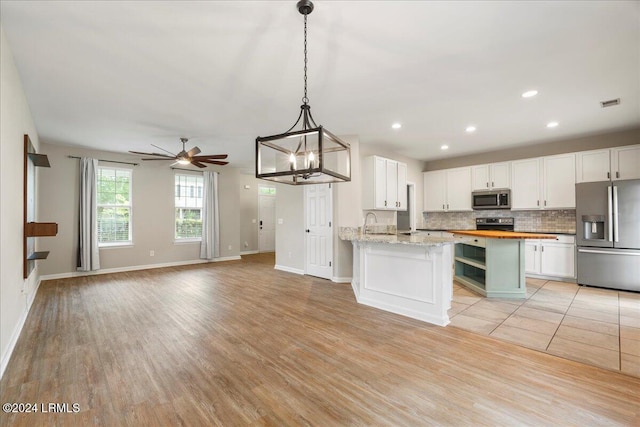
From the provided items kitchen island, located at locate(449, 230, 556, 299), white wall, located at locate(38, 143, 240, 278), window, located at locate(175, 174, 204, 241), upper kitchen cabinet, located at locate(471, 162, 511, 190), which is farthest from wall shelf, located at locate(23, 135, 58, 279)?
upper kitchen cabinet, located at locate(471, 162, 511, 190)

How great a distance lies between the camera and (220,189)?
790 cm

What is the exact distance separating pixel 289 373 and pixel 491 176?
236 inches

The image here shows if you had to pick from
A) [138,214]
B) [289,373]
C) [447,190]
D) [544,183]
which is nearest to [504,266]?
[544,183]

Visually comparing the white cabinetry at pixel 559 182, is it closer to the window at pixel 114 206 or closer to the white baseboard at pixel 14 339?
the white baseboard at pixel 14 339

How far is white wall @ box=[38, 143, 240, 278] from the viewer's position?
5.59 m

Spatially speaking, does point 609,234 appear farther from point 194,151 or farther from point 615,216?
point 194,151

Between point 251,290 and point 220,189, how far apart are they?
4.11m

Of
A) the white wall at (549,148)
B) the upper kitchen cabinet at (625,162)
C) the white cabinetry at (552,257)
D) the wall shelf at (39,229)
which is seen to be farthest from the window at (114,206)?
the upper kitchen cabinet at (625,162)

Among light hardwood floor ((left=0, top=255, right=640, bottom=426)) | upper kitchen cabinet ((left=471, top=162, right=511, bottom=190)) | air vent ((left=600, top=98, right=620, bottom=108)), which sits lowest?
light hardwood floor ((left=0, top=255, right=640, bottom=426))

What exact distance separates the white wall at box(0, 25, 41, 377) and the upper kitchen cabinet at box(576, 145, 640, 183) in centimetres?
787

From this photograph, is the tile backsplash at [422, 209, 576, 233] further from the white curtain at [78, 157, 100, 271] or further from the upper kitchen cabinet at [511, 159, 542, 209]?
the white curtain at [78, 157, 100, 271]

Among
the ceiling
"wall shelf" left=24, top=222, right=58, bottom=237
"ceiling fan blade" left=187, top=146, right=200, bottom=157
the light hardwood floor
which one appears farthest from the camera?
"ceiling fan blade" left=187, top=146, right=200, bottom=157

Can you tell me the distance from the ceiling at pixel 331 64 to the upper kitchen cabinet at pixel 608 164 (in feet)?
1.52

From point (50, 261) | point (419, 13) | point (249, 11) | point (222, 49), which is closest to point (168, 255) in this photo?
point (50, 261)
